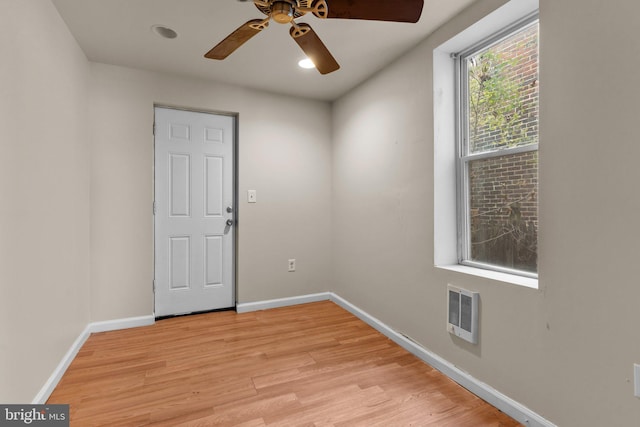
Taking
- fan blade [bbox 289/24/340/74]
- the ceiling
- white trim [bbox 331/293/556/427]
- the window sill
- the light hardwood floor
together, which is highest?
the ceiling

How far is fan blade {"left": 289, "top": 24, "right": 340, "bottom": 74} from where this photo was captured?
149 cm

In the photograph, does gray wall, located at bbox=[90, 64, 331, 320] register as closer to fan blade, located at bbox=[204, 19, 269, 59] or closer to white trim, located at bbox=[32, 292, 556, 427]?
white trim, located at bbox=[32, 292, 556, 427]

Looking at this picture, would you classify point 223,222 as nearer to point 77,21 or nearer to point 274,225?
point 274,225

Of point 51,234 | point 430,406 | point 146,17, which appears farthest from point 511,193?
point 51,234

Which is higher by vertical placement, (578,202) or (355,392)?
(578,202)

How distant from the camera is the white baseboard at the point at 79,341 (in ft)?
5.69

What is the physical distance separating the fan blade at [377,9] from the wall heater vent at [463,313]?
1.55 metres

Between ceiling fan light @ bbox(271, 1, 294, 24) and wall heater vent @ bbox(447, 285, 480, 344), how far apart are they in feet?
5.89

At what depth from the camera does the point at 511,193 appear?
1833 millimetres

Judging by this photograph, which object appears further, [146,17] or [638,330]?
[146,17]

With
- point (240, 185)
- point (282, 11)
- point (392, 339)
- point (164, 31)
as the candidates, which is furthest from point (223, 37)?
point (392, 339)

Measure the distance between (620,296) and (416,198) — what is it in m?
1.29

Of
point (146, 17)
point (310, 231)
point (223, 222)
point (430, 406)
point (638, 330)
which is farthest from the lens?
point (310, 231)

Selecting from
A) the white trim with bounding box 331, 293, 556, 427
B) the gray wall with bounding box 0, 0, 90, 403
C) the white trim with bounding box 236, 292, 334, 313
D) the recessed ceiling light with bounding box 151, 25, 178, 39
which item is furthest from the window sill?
the recessed ceiling light with bounding box 151, 25, 178, 39
